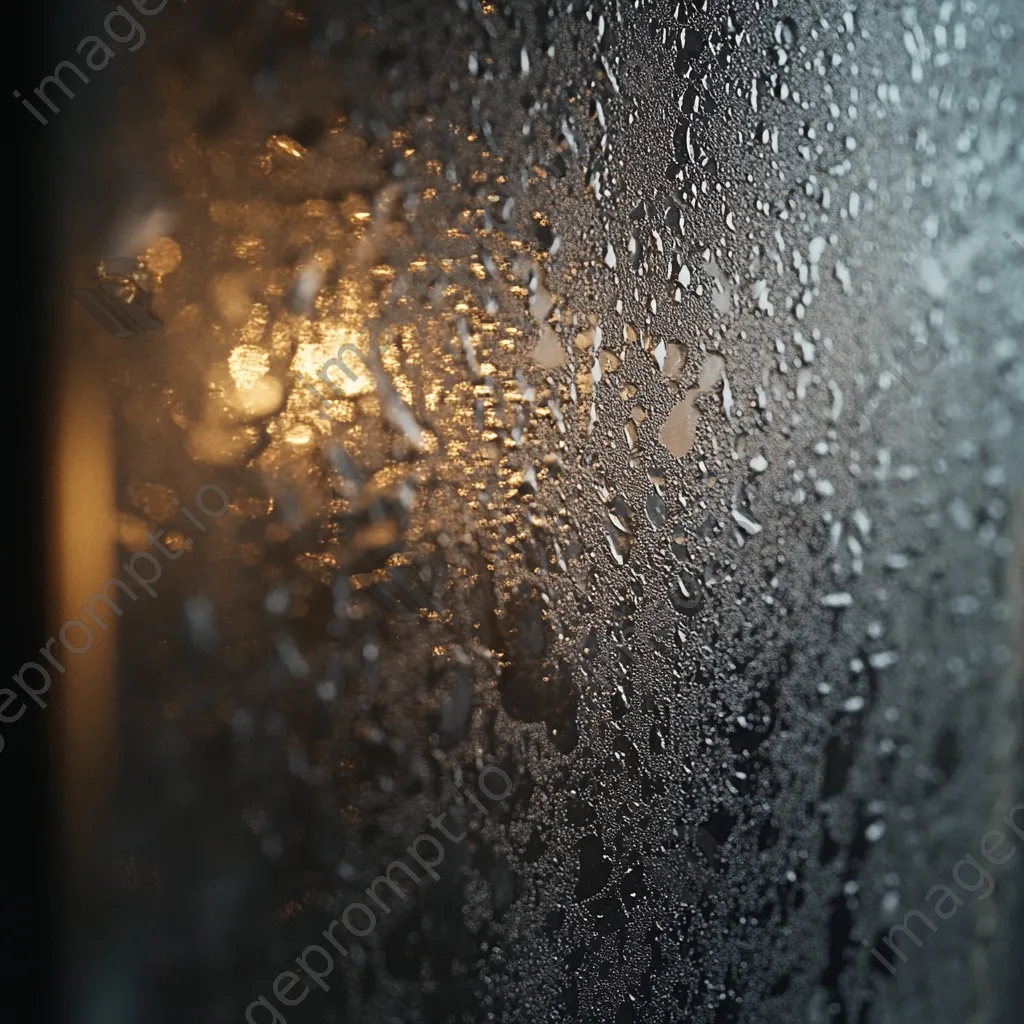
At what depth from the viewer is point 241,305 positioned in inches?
15.2

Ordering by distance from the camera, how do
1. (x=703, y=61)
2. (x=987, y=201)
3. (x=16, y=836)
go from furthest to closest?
(x=987, y=201)
(x=703, y=61)
(x=16, y=836)

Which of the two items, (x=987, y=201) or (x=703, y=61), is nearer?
(x=703, y=61)

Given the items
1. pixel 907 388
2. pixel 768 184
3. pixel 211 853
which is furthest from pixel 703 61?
pixel 211 853

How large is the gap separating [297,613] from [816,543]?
0.30 meters

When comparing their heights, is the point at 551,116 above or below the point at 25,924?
above

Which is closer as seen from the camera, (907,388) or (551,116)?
(551,116)

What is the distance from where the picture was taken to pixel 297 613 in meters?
0.39

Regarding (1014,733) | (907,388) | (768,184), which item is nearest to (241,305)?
(768,184)

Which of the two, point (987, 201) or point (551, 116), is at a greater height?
point (987, 201)

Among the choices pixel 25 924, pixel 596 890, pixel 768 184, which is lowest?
pixel 25 924

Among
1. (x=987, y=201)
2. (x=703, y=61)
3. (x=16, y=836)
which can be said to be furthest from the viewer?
(x=987, y=201)

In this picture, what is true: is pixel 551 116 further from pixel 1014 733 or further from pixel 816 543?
pixel 1014 733

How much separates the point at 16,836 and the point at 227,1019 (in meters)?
0.12

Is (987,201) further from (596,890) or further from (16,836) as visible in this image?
(16,836)
